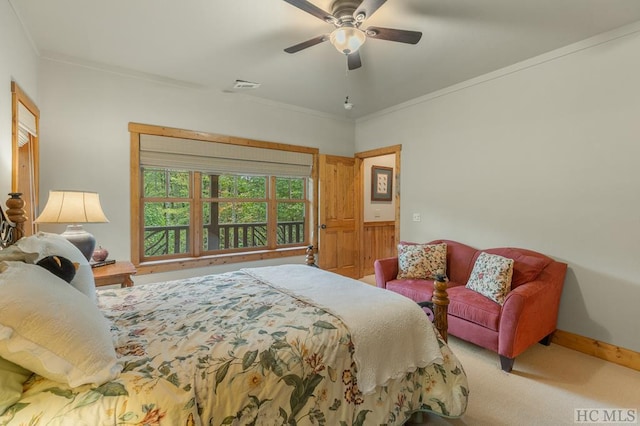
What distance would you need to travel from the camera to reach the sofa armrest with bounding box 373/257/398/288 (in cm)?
346

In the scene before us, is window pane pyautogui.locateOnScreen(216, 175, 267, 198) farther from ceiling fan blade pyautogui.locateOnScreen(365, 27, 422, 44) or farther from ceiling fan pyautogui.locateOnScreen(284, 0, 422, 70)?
ceiling fan blade pyautogui.locateOnScreen(365, 27, 422, 44)

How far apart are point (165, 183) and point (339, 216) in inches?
101

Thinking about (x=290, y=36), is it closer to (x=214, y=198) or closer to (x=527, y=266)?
(x=214, y=198)

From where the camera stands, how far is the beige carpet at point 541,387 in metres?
1.87

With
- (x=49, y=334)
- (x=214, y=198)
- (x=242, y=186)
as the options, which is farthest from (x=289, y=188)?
(x=49, y=334)

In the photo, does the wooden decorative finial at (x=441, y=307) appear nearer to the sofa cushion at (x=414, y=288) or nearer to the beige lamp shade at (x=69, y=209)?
the sofa cushion at (x=414, y=288)

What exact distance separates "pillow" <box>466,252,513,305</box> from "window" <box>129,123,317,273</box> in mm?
2494

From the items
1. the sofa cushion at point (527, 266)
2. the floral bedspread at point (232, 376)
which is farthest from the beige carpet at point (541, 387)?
the sofa cushion at point (527, 266)

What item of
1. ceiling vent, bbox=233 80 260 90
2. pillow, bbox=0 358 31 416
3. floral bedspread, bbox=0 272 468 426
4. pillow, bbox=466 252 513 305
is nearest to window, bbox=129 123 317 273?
ceiling vent, bbox=233 80 260 90

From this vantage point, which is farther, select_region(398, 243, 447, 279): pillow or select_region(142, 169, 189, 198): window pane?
select_region(142, 169, 189, 198): window pane

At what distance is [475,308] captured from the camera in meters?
2.56

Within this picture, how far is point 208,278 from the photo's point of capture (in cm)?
233

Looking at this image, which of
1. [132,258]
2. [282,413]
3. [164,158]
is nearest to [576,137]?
[282,413]

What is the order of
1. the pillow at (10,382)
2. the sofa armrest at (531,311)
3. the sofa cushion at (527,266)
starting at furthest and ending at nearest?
the sofa cushion at (527,266)
the sofa armrest at (531,311)
the pillow at (10,382)
